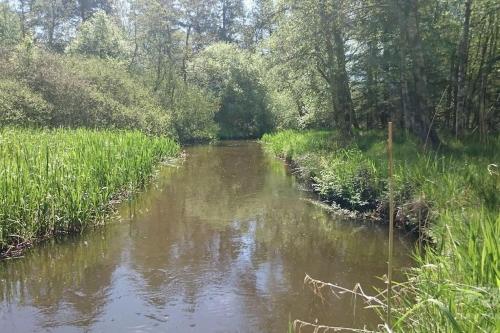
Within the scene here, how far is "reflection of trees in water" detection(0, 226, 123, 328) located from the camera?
475 cm

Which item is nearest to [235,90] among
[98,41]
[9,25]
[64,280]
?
[98,41]

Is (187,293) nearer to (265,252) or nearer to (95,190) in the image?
(265,252)

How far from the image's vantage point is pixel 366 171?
30.2 feet

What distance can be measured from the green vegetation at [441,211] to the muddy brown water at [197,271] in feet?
2.26

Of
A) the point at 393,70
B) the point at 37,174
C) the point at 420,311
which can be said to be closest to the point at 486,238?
the point at 420,311

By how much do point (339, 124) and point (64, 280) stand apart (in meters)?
13.1

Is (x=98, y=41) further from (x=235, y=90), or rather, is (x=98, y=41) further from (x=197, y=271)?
(x=197, y=271)

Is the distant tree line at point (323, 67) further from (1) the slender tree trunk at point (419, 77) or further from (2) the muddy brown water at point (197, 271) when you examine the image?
(2) the muddy brown water at point (197, 271)

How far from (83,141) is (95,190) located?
2839mm

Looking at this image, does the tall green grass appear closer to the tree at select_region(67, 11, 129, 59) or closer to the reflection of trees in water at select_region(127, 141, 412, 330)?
the reflection of trees in water at select_region(127, 141, 412, 330)

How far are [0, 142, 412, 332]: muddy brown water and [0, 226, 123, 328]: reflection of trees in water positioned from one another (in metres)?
0.01

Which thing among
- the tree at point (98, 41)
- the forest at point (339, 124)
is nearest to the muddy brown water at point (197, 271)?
the forest at point (339, 124)

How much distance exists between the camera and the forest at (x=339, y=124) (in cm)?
415

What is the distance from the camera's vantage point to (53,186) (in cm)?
697
